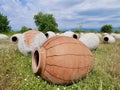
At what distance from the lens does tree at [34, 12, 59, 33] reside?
59938 mm

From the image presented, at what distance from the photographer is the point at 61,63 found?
6.08 meters

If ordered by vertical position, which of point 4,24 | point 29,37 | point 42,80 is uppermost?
point 4,24

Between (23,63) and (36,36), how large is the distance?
7.05ft

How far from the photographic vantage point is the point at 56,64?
239 inches

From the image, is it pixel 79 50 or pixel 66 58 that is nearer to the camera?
pixel 66 58

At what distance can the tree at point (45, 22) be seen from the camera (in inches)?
2360

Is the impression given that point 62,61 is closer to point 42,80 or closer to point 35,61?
point 42,80

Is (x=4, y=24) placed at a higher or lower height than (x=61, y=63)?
higher

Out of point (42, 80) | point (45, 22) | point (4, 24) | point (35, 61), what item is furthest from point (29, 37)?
point (45, 22)

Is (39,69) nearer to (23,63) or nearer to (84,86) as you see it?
(84,86)

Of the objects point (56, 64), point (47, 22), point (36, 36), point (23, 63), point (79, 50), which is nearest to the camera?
point (56, 64)

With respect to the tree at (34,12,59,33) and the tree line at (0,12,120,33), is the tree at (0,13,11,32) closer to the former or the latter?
the tree line at (0,12,120,33)

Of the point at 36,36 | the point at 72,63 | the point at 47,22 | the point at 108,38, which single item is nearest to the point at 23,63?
the point at 36,36

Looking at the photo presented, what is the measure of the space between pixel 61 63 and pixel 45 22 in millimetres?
55677
